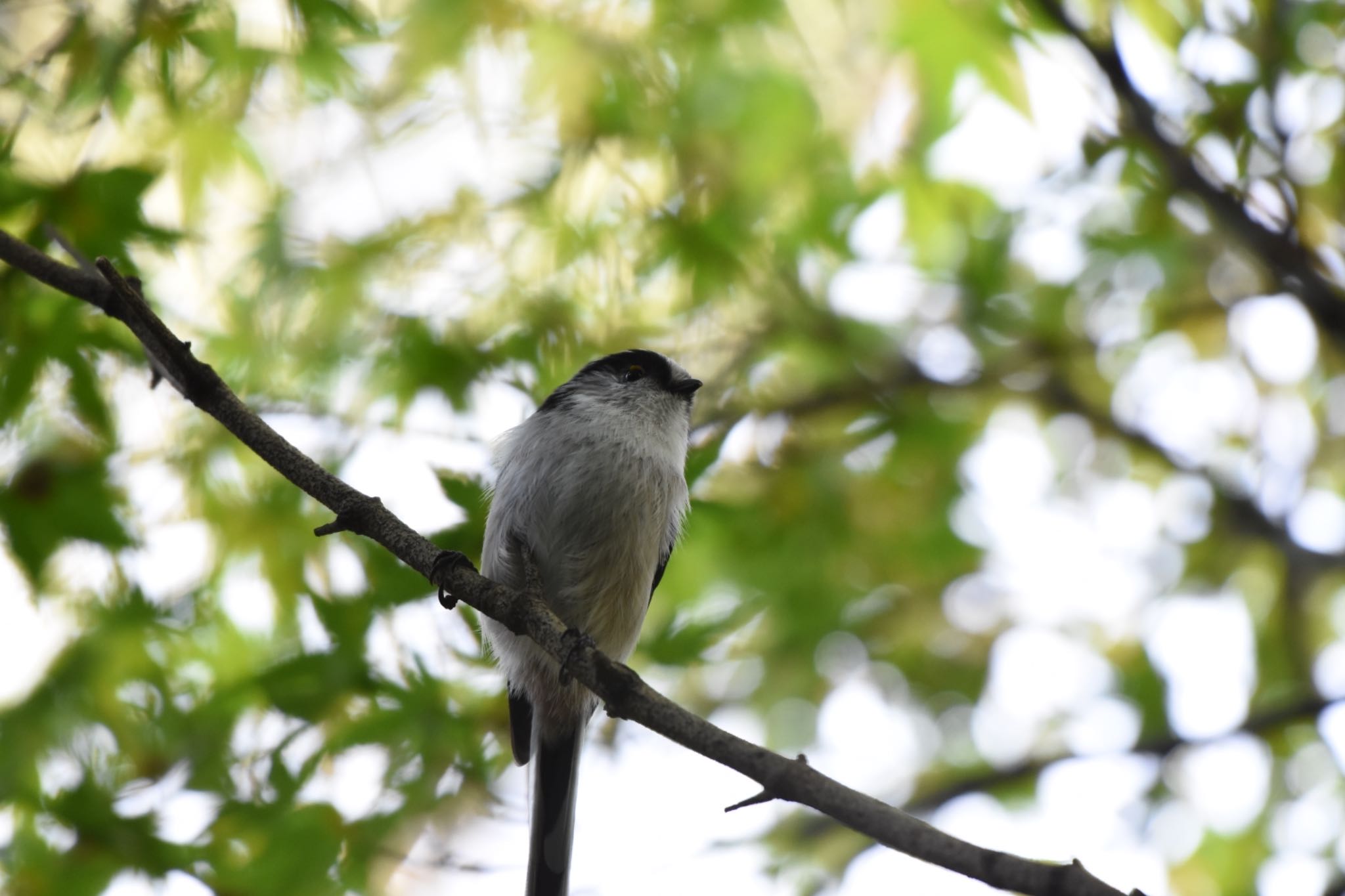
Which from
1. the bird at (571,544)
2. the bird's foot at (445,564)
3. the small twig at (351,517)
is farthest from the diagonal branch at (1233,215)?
the small twig at (351,517)

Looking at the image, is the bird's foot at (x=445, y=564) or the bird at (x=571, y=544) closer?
the bird's foot at (x=445, y=564)

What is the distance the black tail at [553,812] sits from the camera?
3.28m

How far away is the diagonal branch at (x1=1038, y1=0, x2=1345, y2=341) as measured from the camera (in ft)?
11.9

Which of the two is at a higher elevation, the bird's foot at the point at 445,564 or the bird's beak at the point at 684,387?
the bird's beak at the point at 684,387

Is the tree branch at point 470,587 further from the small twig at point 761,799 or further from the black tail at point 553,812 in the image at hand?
the black tail at point 553,812

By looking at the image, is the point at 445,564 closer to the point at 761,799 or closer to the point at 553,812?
the point at 761,799

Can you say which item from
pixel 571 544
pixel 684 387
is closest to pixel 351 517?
pixel 571 544

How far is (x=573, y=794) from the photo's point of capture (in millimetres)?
3557

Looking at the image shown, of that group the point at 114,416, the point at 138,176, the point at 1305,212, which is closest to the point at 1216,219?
the point at 1305,212

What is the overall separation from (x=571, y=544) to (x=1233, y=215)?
256 centimetres

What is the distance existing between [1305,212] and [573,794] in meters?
3.64

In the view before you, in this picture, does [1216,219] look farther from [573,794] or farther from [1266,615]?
[573,794]

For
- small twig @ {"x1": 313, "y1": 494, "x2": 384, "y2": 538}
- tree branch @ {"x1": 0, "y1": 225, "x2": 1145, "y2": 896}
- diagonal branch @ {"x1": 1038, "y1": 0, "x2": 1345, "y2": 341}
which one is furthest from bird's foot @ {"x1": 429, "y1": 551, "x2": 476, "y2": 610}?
diagonal branch @ {"x1": 1038, "y1": 0, "x2": 1345, "y2": 341}

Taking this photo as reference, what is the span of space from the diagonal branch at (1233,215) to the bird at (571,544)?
1896mm
